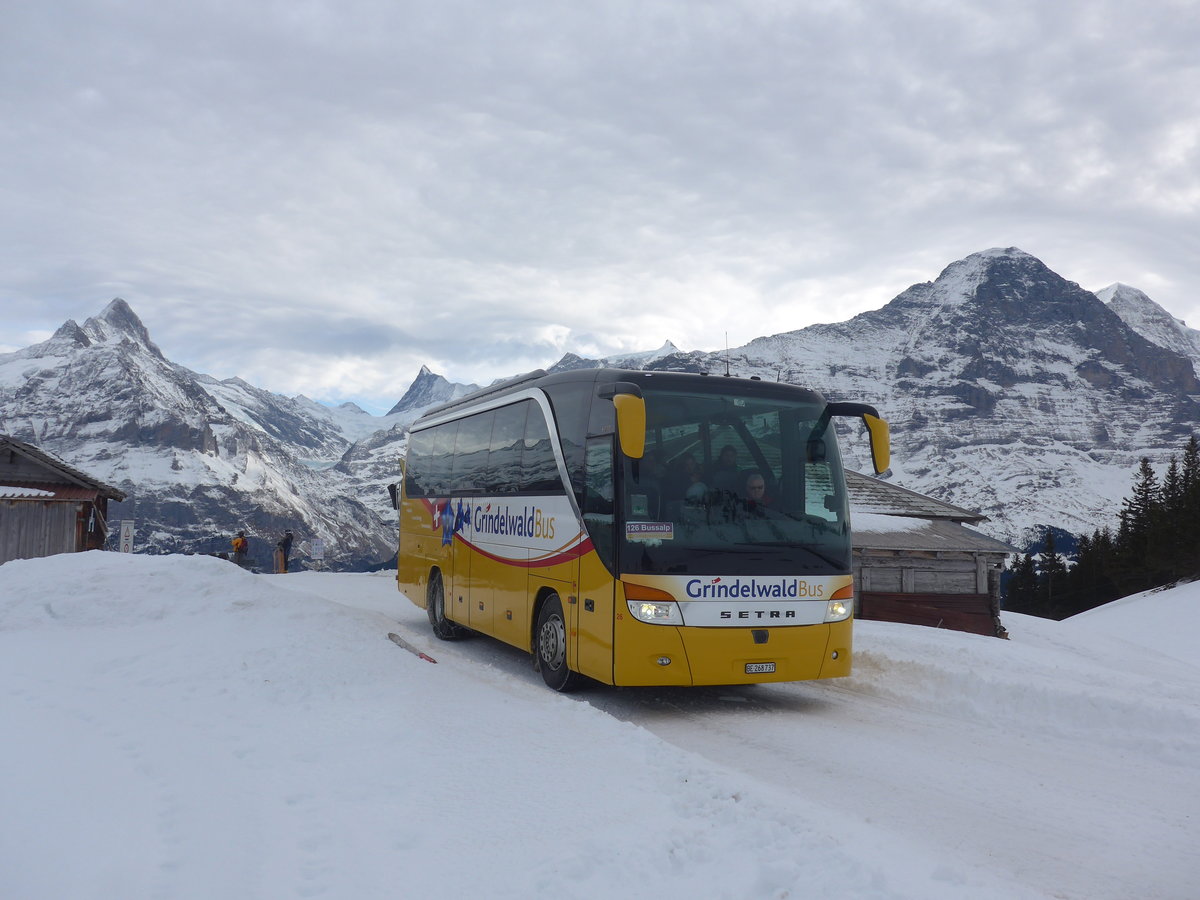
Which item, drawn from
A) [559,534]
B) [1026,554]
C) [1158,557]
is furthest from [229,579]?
[1026,554]

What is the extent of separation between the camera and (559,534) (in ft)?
31.8

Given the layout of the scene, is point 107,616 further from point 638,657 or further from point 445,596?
point 638,657

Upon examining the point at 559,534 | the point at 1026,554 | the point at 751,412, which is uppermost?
the point at 751,412

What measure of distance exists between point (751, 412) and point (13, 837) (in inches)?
266

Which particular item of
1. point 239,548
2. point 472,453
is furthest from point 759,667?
point 239,548

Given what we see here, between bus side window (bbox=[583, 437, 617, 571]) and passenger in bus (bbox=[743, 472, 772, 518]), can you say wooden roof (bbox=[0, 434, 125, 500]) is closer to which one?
bus side window (bbox=[583, 437, 617, 571])

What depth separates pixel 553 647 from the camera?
990 centimetres

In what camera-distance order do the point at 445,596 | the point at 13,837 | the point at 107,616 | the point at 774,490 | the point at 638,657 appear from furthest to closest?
1. the point at 445,596
2. the point at 107,616
3. the point at 774,490
4. the point at 638,657
5. the point at 13,837

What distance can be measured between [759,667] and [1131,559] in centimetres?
6888

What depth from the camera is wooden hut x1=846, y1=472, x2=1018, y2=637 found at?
28734 mm

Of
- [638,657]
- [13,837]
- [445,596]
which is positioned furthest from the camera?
[445,596]

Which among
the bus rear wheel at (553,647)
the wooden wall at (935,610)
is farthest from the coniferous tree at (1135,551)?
the bus rear wheel at (553,647)

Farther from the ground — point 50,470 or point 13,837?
point 50,470

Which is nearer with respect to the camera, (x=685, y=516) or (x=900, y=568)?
(x=685, y=516)
